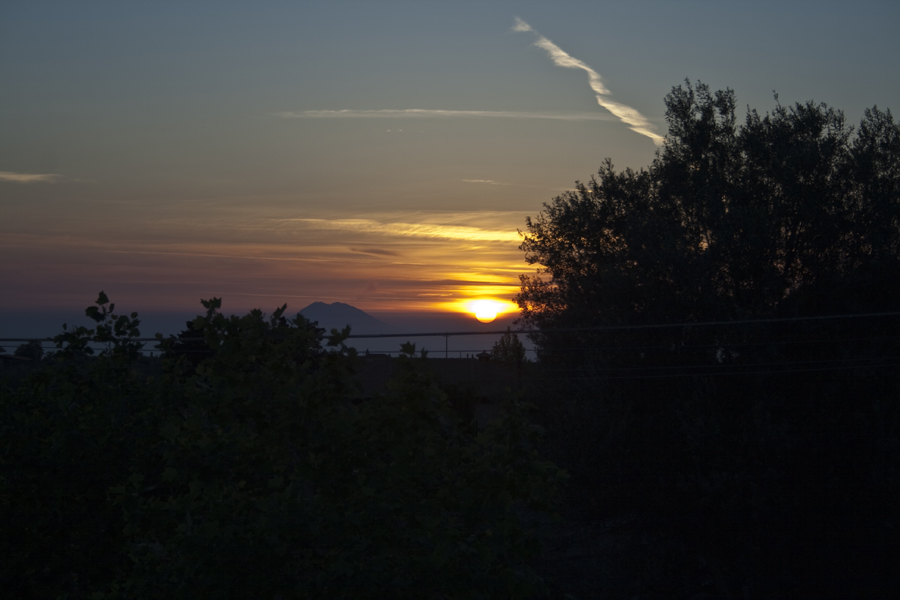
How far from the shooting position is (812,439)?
11.0 m

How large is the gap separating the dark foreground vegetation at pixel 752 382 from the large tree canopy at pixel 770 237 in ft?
0.11

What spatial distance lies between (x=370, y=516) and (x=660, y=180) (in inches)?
536

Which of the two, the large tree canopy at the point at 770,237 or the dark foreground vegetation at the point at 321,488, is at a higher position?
the large tree canopy at the point at 770,237

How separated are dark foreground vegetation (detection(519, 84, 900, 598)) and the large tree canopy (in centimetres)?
3

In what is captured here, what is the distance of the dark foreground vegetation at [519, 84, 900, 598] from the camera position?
1090 centimetres

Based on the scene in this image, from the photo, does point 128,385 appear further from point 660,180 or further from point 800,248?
point 660,180

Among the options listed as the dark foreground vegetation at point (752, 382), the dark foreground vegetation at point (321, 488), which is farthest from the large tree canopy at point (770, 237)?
the dark foreground vegetation at point (321, 488)

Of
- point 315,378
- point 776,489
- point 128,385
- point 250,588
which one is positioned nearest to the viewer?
point 250,588

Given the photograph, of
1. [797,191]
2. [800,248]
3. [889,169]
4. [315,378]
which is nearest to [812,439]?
[800,248]

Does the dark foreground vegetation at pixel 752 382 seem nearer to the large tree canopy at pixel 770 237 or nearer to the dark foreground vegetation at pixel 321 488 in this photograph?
the large tree canopy at pixel 770 237

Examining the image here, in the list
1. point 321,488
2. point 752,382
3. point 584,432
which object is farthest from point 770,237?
point 321,488

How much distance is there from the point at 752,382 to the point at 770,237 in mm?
2756

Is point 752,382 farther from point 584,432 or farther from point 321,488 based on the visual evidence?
point 321,488

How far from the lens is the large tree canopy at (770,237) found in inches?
465
